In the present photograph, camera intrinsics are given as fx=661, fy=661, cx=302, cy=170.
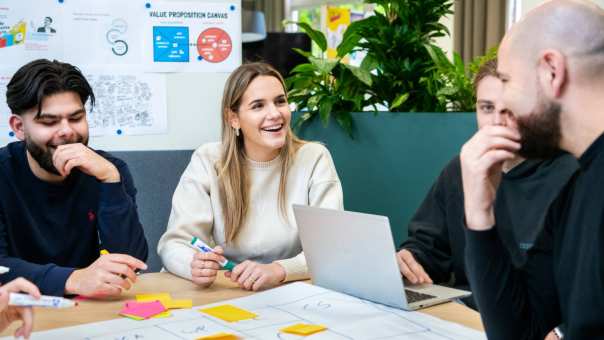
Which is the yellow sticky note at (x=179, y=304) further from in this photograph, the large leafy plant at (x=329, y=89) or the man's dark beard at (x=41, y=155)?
the large leafy plant at (x=329, y=89)

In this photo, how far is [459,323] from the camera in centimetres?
131

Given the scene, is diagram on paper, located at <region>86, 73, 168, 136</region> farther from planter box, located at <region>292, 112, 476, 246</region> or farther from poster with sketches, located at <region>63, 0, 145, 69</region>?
planter box, located at <region>292, 112, 476, 246</region>

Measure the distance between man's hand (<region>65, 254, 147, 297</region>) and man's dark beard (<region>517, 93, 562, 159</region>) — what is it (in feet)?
2.91

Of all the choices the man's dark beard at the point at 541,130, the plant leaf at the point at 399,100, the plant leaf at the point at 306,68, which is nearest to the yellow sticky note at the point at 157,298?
the man's dark beard at the point at 541,130

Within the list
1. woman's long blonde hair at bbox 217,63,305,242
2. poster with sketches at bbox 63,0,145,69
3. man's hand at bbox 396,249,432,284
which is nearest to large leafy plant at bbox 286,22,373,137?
woman's long blonde hair at bbox 217,63,305,242

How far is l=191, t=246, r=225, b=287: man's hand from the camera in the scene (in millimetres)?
1610

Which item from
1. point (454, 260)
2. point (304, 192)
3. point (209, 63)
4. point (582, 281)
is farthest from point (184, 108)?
point (582, 281)

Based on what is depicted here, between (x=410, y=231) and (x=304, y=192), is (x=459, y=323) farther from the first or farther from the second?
(x=304, y=192)

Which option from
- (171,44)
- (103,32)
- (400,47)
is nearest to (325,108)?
(400,47)

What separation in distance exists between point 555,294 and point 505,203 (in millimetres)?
631

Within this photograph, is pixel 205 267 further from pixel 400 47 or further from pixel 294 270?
pixel 400 47

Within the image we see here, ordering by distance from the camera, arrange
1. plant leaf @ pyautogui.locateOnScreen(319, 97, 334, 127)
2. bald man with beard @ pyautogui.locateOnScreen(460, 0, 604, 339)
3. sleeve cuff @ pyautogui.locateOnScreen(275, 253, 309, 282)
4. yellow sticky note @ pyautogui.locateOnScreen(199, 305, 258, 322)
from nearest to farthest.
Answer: bald man with beard @ pyautogui.locateOnScreen(460, 0, 604, 339) → yellow sticky note @ pyautogui.locateOnScreen(199, 305, 258, 322) → sleeve cuff @ pyautogui.locateOnScreen(275, 253, 309, 282) → plant leaf @ pyautogui.locateOnScreen(319, 97, 334, 127)

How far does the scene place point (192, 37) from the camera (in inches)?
104

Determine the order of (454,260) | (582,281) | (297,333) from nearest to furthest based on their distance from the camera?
1. (582,281)
2. (297,333)
3. (454,260)
